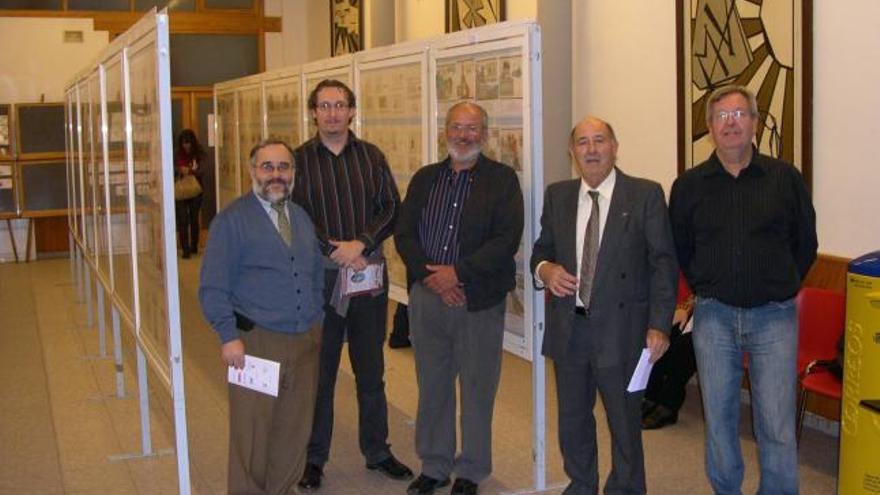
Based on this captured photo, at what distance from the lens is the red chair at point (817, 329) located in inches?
179

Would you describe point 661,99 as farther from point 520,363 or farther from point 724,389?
point 724,389

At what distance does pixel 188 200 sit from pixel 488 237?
30.6 ft

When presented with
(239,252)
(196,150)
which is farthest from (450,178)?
(196,150)

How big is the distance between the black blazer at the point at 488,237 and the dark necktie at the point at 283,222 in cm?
58

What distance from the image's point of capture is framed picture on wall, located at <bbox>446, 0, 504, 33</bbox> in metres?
7.95

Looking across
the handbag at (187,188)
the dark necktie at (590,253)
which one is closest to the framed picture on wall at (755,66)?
the dark necktie at (590,253)

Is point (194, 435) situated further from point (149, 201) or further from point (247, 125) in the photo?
point (247, 125)

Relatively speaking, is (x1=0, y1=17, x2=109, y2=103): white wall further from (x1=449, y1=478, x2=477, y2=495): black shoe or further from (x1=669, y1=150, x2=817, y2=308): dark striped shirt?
(x1=669, y1=150, x2=817, y2=308): dark striped shirt

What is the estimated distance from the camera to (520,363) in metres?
6.63

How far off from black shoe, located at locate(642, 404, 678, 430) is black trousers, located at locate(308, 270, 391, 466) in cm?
149

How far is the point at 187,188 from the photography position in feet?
41.2

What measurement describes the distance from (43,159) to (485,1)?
22.1 ft

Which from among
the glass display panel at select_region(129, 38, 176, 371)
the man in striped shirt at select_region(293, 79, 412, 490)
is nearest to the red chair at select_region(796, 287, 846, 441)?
the man in striped shirt at select_region(293, 79, 412, 490)

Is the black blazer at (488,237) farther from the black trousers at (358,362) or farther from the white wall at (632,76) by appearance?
the white wall at (632,76)
